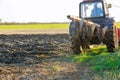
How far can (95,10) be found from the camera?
19953 mm

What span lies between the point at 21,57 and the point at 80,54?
254 centimetres

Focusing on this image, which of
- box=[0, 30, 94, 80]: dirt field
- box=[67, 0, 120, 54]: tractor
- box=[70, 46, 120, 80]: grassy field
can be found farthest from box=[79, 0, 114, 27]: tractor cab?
box=[70, 46, 120, 80]: grassy field

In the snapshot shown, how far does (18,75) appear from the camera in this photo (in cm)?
1243

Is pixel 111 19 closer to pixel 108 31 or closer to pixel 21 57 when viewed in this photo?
pixel 108 31

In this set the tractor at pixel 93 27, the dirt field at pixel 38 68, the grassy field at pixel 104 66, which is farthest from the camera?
the tractor at pixel 93 27

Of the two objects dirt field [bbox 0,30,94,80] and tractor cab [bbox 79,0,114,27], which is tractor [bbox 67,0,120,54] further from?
dirt field [bbox 0,30,94,80]

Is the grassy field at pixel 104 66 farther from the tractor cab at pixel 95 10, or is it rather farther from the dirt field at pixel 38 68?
the tractor cab at pixel 95 10

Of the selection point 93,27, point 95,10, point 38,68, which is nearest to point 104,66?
point 38,68

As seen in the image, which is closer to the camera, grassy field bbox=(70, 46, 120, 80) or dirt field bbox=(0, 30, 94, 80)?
grassy field bbox=(70, 46, 120, 80)

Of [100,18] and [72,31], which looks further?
[100,18]

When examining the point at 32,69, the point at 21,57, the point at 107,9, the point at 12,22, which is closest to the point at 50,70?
the point at 32,69

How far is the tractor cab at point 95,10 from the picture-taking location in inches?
777

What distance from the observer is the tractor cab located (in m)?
19.7

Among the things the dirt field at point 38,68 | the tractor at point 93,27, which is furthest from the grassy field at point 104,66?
the tractor at point 93,27
